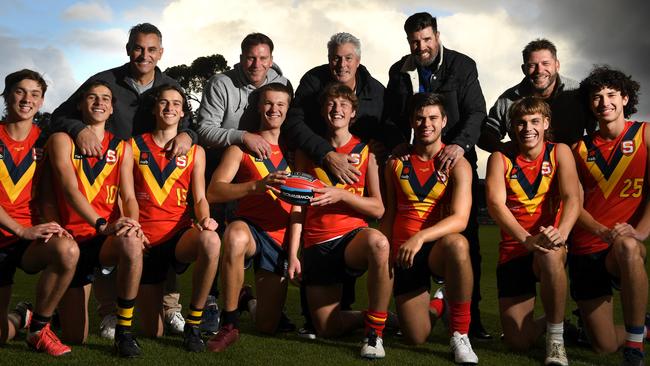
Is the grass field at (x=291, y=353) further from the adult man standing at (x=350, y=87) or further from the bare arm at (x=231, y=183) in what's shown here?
the bare arm at (x=231, y=183)

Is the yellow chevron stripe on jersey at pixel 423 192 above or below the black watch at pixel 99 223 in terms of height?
above

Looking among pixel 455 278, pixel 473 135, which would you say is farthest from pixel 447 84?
pixel 455 278

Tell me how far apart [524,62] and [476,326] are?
2.28 m

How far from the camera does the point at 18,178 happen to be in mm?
5102

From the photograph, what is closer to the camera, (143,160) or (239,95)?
(143,160)

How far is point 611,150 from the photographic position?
5.21m

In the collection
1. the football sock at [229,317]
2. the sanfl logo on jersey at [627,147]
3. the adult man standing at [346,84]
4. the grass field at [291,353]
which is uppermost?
the adult man standing at [346,84]

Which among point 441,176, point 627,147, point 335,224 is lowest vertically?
point 335,224

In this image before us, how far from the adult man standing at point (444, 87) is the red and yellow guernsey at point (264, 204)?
1.19m

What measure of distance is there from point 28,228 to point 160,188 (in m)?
1.02

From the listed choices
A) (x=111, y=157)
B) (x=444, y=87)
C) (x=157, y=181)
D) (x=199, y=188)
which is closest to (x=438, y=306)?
(x=444, y=87)

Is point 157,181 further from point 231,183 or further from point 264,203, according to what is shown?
point 264,203

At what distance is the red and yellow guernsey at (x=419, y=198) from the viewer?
206 inches

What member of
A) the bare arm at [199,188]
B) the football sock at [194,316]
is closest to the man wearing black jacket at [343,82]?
the bare arm at [199,188]
